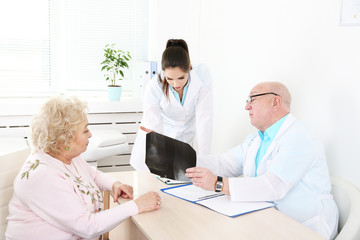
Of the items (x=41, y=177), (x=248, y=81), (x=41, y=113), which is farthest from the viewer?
(x=248, y=81)

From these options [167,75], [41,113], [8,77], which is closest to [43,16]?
[8,77]

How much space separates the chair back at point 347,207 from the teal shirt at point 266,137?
1.14ft

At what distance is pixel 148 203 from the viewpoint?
1.50 m

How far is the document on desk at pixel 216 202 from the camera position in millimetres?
1496

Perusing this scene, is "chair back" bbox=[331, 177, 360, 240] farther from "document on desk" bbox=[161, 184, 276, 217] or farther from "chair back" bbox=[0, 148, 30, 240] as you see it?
"chair back" bbox=[0, 148, 30, 240]

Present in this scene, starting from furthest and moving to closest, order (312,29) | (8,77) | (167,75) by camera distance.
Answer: (8,77), (167,75), (312,29)

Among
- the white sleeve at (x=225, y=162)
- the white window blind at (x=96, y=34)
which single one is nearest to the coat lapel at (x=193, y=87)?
the white sleeve at (x=225, y=162)

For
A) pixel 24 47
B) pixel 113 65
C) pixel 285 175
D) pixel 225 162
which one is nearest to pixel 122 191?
pixel 225 162

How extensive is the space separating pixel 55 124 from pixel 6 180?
0.33m

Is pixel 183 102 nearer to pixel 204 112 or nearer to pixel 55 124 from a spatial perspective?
pixel 204 112

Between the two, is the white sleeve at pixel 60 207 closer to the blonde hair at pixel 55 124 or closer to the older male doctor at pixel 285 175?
the blonde hair at pixel 55 124

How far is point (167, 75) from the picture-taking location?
224cm

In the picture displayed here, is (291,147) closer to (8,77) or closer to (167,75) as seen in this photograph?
(167,75)

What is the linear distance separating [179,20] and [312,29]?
5.81ft
